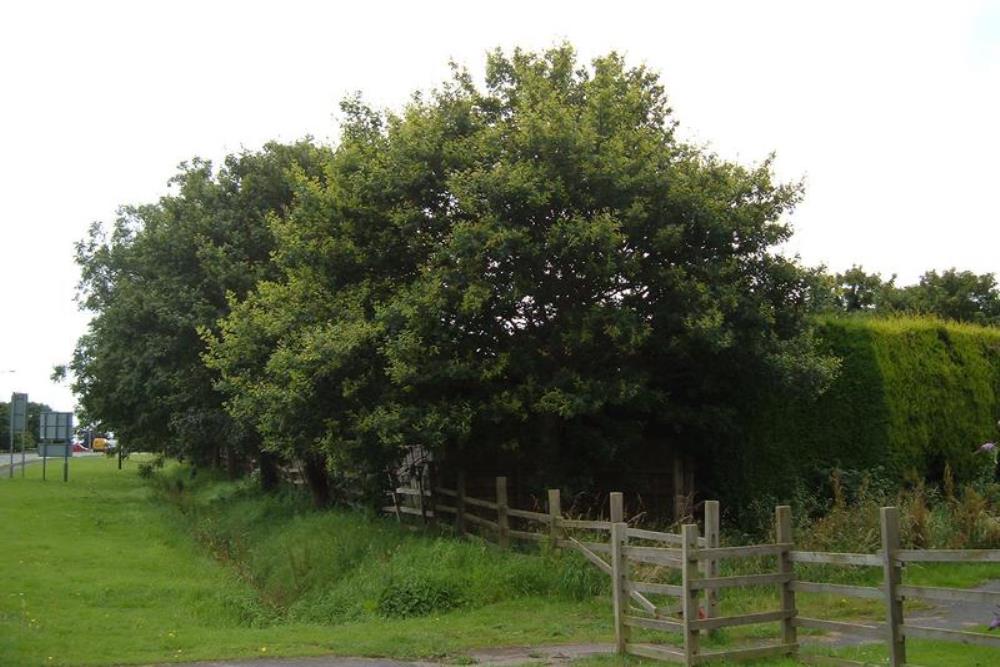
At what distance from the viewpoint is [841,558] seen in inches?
376

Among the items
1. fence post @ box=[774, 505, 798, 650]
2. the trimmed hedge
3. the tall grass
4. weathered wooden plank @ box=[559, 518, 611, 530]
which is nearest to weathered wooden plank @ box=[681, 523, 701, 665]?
fence post @ box=[774, 505, 798, 650]

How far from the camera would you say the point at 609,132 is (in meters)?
17.2

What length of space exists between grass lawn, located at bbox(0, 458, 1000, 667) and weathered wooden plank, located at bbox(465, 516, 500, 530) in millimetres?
715

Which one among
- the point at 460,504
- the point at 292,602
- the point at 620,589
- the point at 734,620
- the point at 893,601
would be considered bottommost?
the point at 292,602

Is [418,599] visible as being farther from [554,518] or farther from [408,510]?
[408,510]

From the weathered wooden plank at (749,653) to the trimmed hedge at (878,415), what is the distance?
9333mm

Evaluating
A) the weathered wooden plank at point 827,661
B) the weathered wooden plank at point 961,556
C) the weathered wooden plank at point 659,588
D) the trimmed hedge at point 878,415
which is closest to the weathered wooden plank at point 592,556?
the weathered wooden plank at point 659,588

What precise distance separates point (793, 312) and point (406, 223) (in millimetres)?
7103

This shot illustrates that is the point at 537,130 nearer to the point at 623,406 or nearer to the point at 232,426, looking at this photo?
the point at 623,406

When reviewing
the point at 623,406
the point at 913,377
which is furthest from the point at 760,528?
the point at 913,377

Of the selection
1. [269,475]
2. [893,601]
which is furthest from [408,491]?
[269,475]

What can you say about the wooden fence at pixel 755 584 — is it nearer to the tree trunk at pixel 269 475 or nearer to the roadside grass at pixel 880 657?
the roadside grass at pixel 880 657

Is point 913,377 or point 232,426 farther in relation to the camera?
point 232,426

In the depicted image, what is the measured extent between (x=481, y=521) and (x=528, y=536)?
179 centimetres
